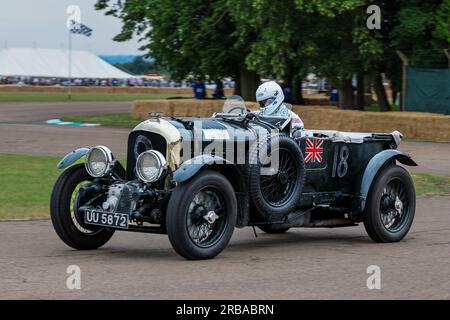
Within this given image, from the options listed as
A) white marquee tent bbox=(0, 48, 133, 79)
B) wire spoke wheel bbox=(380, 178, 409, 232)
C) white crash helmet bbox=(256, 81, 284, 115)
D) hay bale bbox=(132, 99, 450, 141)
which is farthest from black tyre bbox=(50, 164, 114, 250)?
white marquee tent bbox=(0, 48, 133, 79)

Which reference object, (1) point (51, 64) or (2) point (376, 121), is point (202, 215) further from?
(1) point (51, 64)

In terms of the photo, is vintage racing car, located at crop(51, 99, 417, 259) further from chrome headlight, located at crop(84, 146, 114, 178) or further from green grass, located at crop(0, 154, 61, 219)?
green grass, located at crop(0, 154, 61, 219)

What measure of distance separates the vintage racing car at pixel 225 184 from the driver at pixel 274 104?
158mm

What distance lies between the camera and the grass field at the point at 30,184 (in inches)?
452

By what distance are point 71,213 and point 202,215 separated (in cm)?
134

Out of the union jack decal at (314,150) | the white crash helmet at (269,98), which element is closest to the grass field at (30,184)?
the white crash helmet at (269,98)

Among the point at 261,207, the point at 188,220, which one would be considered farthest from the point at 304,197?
the point at 188,220

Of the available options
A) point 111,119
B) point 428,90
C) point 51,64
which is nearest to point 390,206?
point 428,90

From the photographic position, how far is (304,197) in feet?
30.0

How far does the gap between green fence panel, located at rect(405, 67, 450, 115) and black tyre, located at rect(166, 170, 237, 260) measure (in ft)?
66.8

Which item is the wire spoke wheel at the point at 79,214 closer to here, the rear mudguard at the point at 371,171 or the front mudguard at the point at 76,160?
the front mudguard at the point at 76,160

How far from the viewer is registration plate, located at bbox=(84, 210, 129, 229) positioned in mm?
7926

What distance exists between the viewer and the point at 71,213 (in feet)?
27.8

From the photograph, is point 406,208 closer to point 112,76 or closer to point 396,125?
point 396,125
